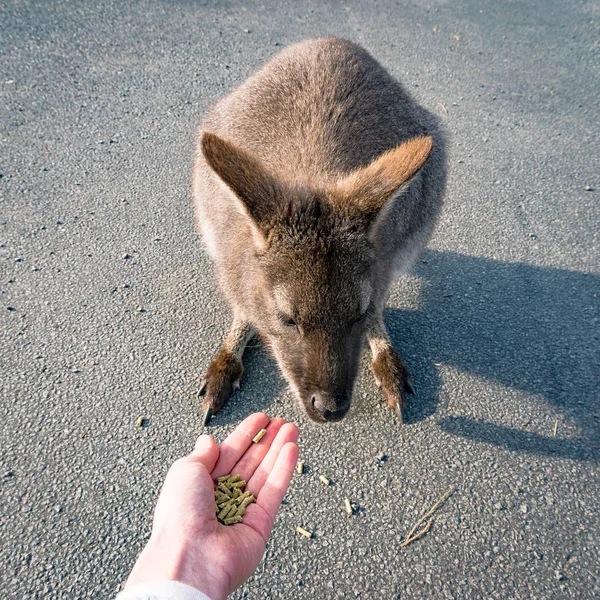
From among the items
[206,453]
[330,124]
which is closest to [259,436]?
[206,453]

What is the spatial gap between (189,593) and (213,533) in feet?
0.78

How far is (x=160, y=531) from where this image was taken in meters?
1.69

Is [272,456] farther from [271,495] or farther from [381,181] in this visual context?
[381,181]

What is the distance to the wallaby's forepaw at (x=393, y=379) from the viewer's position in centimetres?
259

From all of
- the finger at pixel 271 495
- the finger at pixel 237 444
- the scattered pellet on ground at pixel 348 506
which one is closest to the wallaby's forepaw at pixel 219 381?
the finger at pixel 237 444

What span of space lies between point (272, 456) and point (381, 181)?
115 centimetres

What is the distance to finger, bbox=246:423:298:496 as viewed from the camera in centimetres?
204

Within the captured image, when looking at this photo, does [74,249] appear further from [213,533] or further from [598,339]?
[598,339]

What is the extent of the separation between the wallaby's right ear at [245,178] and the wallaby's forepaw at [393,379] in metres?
1.00

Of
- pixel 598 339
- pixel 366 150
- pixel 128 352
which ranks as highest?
pixel 366 150

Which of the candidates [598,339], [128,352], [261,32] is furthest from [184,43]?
[598,339]

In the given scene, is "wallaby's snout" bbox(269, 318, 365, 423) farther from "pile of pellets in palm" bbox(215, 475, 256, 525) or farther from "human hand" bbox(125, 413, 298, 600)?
"pile of pellets in palm" bbox(215, 475, 256, 525)

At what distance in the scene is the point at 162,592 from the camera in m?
1.48

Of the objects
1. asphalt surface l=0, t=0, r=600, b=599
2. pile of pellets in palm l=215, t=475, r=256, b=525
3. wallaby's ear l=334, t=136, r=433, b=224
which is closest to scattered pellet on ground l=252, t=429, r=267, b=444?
pile of pellets in palm l=215, t=475, r=256, b=525
